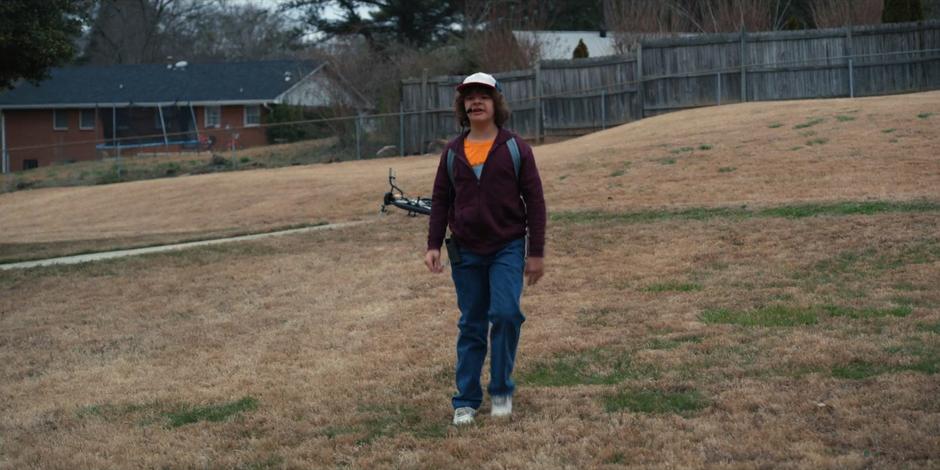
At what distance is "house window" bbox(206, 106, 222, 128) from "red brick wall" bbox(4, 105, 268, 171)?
17 cm

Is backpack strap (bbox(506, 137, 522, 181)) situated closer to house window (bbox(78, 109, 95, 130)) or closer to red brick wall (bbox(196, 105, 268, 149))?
red brick wall (bbox(196, 105, 268, 149))

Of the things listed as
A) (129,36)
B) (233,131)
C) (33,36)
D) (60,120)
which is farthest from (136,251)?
(129,36)

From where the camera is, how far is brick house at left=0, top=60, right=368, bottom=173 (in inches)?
1987

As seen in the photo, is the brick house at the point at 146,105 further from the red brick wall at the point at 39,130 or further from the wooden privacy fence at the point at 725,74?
the wooden privacy fence at the point at 725,74

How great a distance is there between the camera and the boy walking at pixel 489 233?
5844mm

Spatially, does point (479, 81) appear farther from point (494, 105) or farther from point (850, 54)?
point (850, 54)

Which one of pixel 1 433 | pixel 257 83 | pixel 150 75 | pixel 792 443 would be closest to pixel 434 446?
pixel 792 443

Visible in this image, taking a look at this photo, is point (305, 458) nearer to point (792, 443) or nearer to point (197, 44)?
point (792, 443)

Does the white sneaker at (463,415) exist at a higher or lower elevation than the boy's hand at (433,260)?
lower

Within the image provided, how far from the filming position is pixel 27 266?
48.8ft

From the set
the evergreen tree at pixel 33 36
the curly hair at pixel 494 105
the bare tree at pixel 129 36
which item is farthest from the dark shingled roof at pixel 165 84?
the curly hair at pixel 494 105

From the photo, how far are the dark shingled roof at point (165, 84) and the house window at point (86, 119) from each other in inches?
28.4

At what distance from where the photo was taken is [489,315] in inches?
229

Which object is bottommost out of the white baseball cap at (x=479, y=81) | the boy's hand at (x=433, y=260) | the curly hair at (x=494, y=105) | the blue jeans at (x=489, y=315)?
the blue jeans at (x=489, y=315)
